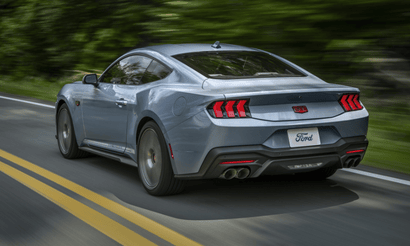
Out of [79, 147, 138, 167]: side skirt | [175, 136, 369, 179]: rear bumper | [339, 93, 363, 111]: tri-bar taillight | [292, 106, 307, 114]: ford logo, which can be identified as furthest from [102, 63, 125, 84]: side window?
[339, 93, 363, 111]: tri-bar taillight

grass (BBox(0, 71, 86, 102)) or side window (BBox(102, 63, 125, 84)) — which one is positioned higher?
side window (BBox(102, 63, 125, 84))

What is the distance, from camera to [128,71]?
6.18 meters

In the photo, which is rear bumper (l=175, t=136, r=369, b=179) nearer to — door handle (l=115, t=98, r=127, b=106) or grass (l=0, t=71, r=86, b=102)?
door handle (l=115, t=98, r=127, b=106)

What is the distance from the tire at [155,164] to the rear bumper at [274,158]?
22cm

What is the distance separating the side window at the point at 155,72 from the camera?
555 centimetres

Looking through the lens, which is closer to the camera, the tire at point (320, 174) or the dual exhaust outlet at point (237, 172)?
the dual exhaust outlet at point (237, 172)

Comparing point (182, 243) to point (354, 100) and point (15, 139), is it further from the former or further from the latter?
point (15, 139)

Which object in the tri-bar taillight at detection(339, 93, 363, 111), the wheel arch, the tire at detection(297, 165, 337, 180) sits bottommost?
the tire at detection(297, 165, 337, 180)

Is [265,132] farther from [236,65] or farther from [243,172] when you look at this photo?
[236,65]

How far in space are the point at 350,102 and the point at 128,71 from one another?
2.50 m

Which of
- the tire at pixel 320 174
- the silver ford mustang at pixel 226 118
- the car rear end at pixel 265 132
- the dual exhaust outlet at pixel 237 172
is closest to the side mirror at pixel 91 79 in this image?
the silver ford mustang at pixel 226 118

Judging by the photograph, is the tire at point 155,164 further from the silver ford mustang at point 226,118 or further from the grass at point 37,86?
the grass at point 37,86

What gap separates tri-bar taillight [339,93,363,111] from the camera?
5.07 m

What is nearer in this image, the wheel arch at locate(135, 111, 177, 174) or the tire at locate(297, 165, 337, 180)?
the wheel arch at locate(135, 111, 177, 174)
